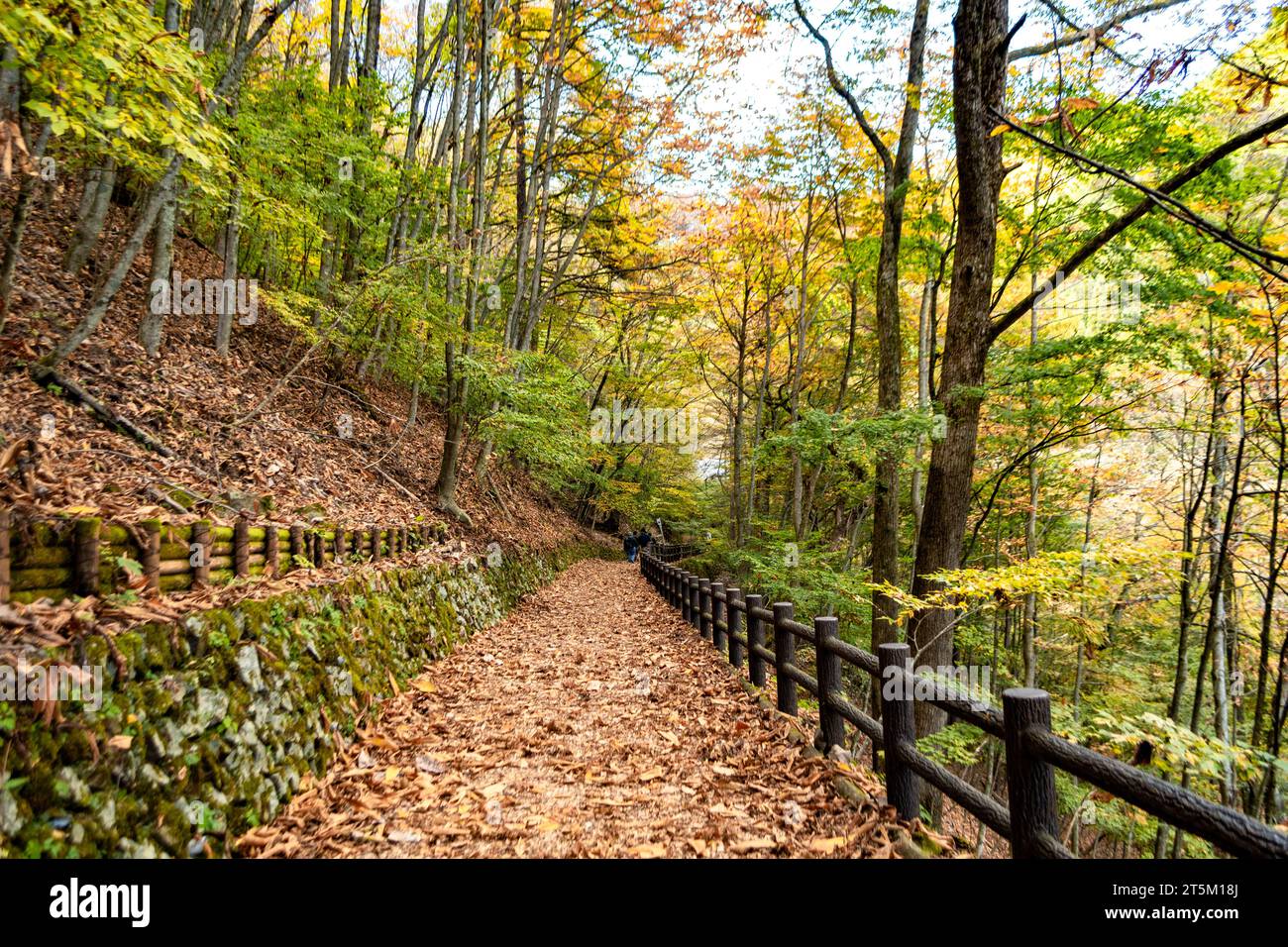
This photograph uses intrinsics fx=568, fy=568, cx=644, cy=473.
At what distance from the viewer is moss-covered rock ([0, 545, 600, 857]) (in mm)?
2109

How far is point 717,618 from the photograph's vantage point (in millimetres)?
8164

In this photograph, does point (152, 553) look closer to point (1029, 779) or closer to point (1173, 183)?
point (1029, 779)

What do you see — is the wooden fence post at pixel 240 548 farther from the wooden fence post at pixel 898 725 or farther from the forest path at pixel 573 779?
the wooden fence post at pixel 898 725

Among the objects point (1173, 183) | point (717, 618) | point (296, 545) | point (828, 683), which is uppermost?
point (1173, 183)

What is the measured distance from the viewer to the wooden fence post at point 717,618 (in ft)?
25.7

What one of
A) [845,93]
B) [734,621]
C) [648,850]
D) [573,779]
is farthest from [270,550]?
[845,93]

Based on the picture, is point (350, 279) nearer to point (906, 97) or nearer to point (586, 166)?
point (586, 166)

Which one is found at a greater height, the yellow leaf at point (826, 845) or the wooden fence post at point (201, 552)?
the wooden fence post at point (201, 552)

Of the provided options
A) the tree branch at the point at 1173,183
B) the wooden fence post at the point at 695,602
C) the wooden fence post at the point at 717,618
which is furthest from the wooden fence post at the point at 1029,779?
the wooden fence post at the point at 695,602

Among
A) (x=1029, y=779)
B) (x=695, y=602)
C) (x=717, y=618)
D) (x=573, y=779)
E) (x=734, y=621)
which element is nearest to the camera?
(x=1029, y=779)

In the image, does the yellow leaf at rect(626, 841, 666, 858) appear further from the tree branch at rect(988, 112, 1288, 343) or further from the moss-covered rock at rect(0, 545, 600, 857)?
the tree branch at rect(988, 112, 1288, 343)

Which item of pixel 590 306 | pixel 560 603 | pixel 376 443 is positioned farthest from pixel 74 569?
pixel 590 306

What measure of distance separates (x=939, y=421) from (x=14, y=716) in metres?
6.65

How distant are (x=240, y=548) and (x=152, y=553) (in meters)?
0.86
